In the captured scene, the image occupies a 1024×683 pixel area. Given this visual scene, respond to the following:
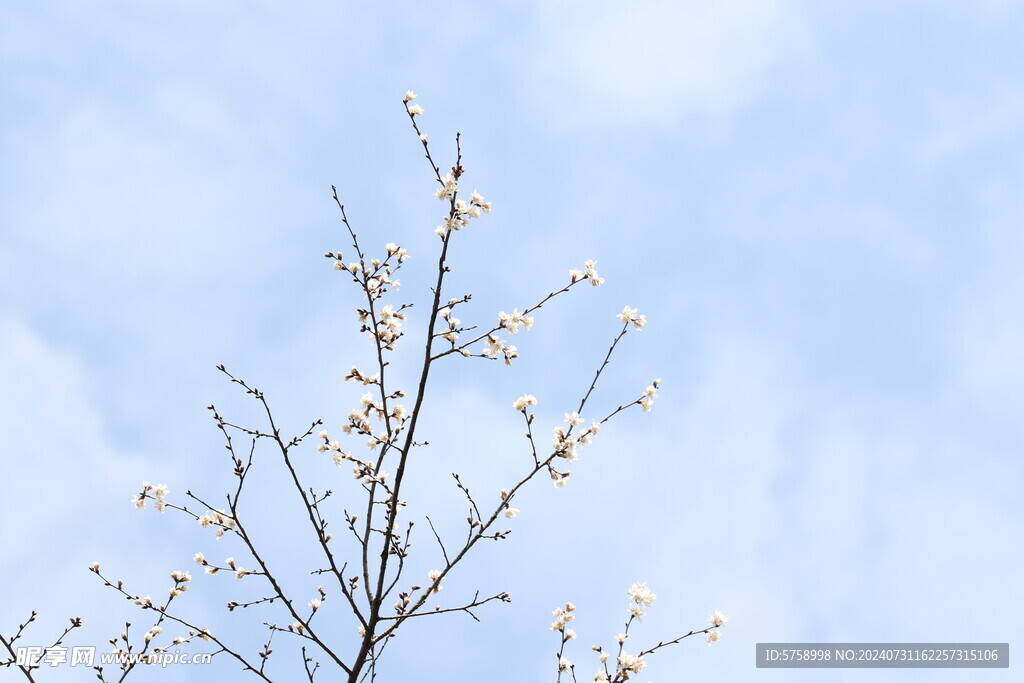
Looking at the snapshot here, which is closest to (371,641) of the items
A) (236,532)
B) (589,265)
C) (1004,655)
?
(236,532)

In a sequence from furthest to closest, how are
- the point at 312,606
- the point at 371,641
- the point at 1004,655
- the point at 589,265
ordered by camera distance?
the point at 1004,655
the point at 589,265
the point at 312,606
the point at 371,641

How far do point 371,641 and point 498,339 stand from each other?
232 cm

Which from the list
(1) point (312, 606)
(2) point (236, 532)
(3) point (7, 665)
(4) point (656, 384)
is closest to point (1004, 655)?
(4) point (656, 384)

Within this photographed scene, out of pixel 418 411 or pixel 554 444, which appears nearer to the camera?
pixel 418 411

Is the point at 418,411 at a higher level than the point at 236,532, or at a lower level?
higher

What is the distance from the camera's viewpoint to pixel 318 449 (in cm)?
573

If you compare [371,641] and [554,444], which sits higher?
[554,444]

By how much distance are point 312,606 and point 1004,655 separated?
758 cm

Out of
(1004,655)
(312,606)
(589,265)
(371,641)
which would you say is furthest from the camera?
(1004,655)

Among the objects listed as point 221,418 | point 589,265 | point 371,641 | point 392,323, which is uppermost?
point 589,265

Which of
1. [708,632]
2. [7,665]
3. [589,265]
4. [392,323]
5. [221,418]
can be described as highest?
[589,265]

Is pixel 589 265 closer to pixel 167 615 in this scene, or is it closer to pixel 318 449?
pixel 318 449

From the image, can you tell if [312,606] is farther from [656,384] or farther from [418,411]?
[656,384]

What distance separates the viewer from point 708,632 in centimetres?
585
